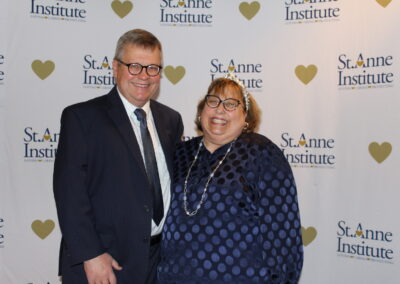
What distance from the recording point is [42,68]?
3471 mm

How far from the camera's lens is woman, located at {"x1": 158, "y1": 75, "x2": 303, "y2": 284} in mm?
1945

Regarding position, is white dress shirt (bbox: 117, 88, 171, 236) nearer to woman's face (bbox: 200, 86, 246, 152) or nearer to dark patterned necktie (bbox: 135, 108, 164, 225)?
dark patterned necktie (bbox: 135, 108, 164, 225)

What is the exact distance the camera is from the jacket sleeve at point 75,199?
1943 millimetres

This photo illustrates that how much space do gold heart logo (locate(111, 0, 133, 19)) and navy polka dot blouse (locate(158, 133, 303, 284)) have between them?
6.61 ft

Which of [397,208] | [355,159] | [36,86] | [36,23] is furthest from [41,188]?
[397,208]

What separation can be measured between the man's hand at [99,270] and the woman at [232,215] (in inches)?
9.2

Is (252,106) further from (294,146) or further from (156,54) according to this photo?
(294,146)

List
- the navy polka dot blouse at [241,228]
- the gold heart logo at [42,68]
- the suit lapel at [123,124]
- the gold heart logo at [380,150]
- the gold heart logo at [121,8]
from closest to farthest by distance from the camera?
the navy polka dot blouse at [241,228]
the suit lapel at [123,124]
the gold heart logo at [380,150]
the gold heart logo at [42,68]
the gold heart logo at [121,8]

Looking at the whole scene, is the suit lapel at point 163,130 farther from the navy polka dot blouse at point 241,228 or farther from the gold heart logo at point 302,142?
the gold heart logo at point 302,142

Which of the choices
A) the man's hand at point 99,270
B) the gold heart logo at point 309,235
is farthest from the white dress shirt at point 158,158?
the gold heart logo at point 309,235

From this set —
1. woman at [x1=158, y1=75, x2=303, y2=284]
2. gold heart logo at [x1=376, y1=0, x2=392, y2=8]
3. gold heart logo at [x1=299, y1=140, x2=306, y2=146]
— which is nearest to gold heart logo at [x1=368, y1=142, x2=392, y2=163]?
gold heart logo at [x1=299, y1=140, x2=306, y2=146]

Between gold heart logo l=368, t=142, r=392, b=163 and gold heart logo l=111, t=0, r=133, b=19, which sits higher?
gold heart logo l=111, t=0, r=133, b=19

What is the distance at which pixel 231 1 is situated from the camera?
12.0ft

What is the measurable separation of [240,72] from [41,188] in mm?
1774
